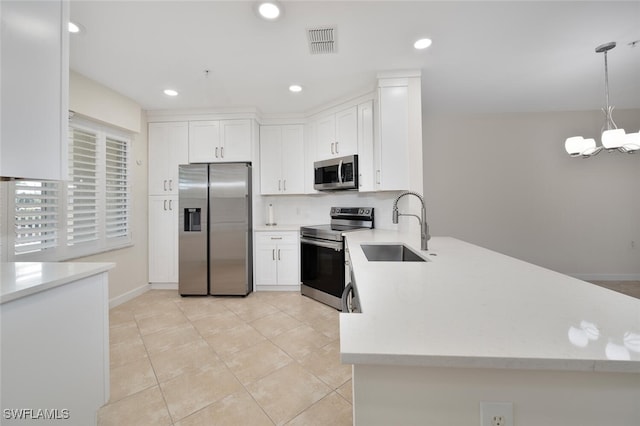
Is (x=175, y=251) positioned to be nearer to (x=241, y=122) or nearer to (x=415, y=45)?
(x=241, y=122)

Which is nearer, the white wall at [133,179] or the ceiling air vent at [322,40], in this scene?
the ceiling air vent at [322,40]

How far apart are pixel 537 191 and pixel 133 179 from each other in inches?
235

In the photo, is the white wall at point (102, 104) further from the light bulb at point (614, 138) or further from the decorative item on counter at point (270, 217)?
the light bulb at point (614, 138)

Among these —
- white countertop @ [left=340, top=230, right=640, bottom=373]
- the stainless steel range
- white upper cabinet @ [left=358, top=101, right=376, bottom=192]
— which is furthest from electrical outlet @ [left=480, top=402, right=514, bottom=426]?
white upper cabinet @ [left=358, top=101, right=376, bottom=192]

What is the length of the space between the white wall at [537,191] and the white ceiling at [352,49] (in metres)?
0.67

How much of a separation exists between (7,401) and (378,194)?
3239mm

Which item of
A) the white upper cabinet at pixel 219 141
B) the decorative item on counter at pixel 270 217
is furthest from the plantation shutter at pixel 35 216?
the decorative item on counter at pixel 270 217

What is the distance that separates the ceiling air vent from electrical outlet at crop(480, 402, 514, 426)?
229cm

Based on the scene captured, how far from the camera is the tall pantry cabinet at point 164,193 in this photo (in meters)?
3.42

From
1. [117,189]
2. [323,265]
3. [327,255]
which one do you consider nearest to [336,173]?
[327,255]

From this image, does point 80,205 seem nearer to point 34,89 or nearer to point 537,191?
point 34,89

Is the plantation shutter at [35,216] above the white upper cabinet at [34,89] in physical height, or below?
below

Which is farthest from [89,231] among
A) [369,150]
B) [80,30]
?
[369,150]

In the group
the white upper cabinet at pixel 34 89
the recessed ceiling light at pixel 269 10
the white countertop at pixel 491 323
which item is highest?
the recessed ceiling light at pixel 269 10
